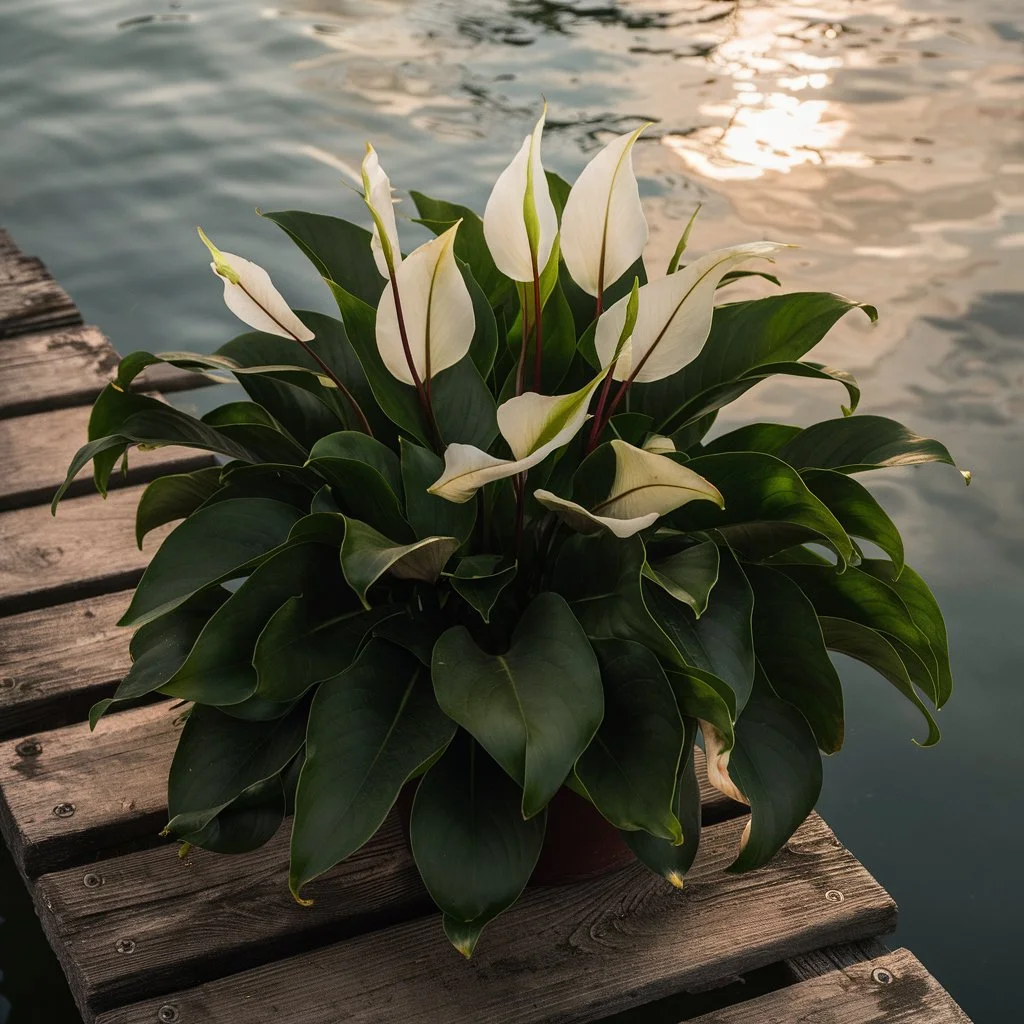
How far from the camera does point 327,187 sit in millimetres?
3047

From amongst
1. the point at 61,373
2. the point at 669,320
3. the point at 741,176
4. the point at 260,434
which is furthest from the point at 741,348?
the point at 741,176

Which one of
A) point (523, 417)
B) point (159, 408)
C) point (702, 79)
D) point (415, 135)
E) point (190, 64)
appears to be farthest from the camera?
point (190, 64)

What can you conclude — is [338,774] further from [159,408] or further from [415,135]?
[415,135]

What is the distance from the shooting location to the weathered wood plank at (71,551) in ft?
4.72

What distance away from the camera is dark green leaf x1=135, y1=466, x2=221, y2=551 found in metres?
1.05

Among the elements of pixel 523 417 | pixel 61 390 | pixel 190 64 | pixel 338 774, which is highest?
pixel 523 417

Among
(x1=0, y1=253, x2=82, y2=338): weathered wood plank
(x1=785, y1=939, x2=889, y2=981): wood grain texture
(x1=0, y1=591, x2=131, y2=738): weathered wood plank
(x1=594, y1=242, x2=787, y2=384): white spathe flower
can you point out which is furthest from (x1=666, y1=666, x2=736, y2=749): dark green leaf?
(x1=0, y1=253, x2=82, y2=338): weathered wood plank

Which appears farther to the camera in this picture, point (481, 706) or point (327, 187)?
point (327, 187)

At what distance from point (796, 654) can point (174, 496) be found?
535 mm

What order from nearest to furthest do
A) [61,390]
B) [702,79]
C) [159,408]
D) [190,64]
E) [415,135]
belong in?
[159,408], [61,390], [415,135], [702,79], [190,64]

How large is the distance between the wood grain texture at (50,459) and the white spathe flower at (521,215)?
894 mm

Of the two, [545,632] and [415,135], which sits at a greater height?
[545,632]

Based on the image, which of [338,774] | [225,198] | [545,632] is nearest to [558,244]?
[545,632]

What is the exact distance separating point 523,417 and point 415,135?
8.84 ft
